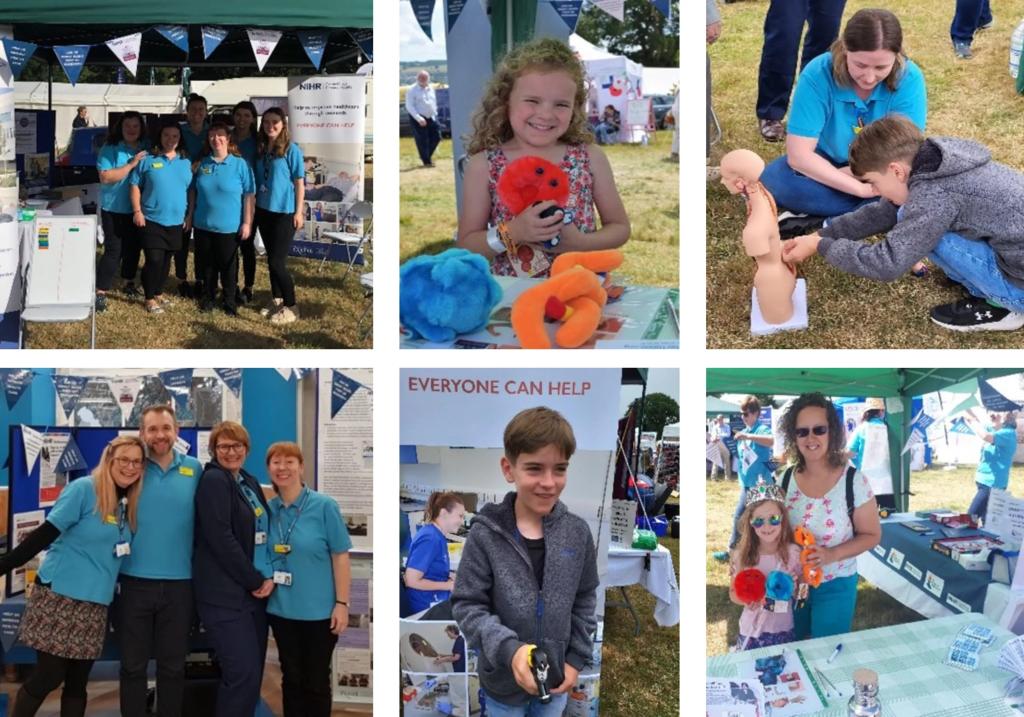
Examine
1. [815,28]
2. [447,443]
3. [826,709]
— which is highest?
[815,28]

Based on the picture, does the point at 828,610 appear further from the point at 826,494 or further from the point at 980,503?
the point at 980,503

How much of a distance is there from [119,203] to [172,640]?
1.72m

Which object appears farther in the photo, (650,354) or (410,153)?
(410,153)

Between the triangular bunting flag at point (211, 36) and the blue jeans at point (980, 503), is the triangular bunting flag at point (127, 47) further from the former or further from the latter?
the blue jeans at point (980, 503)

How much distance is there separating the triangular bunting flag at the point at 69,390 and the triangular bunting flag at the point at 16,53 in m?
1.06

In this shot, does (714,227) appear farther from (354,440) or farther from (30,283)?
(30,283)

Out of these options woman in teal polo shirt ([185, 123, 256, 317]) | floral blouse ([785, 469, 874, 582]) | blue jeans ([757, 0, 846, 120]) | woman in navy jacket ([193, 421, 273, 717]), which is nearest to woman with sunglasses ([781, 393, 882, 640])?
floral blouse ([785, 469, 874, 582])

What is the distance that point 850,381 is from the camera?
2664mm

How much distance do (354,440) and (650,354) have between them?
805mm

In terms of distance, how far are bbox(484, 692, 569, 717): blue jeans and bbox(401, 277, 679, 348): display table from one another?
0.89 m

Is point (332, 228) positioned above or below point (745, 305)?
above

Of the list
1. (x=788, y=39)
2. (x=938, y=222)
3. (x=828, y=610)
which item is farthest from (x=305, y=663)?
(x=788, y=39)

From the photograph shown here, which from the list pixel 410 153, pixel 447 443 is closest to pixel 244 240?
pixel 410 153

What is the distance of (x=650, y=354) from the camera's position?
2.61 meters
